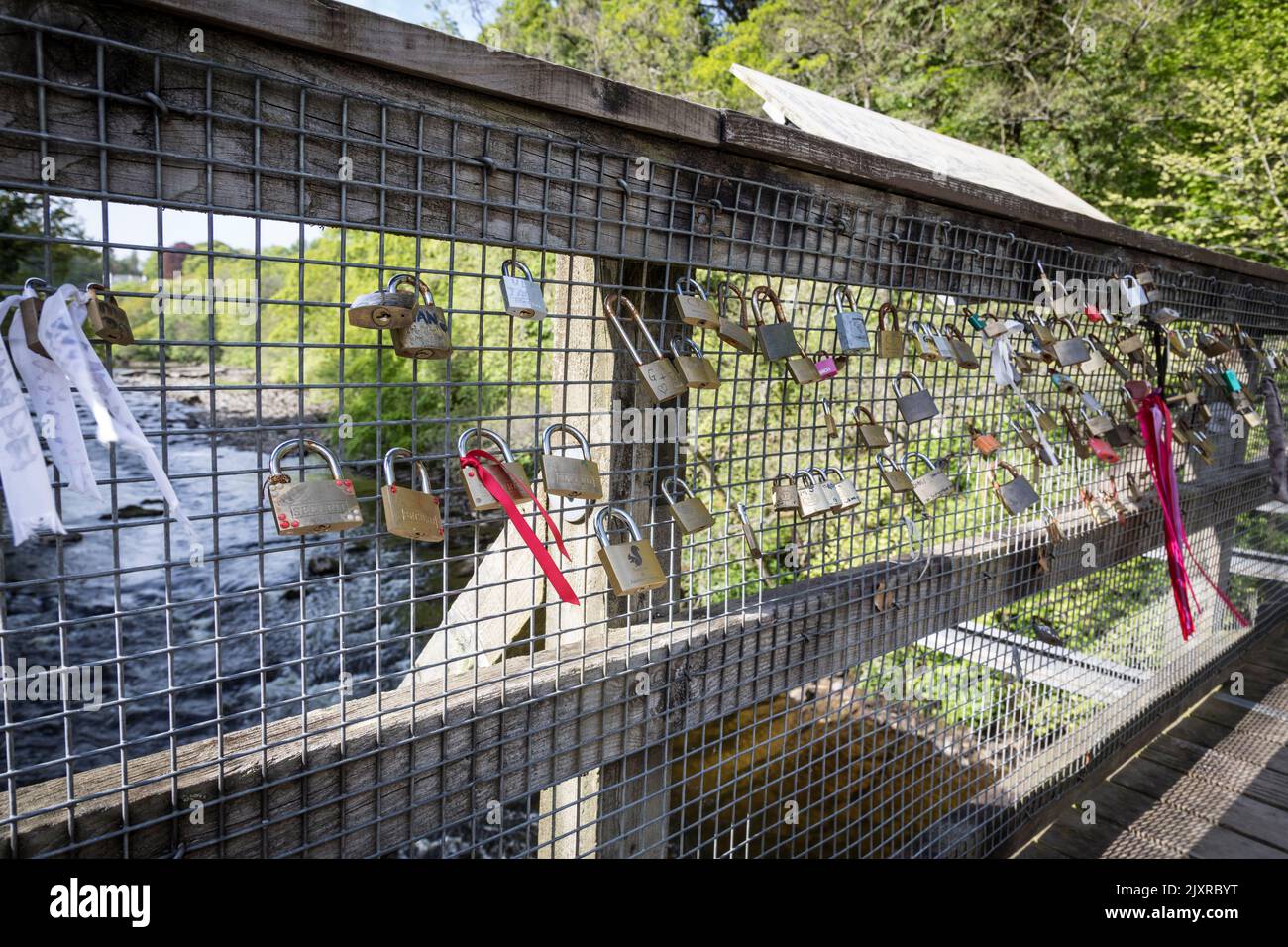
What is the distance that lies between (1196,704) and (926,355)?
3654 mm

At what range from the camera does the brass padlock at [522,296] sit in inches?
48.4

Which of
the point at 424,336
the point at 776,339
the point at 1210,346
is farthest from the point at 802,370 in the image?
the point at 1210,346

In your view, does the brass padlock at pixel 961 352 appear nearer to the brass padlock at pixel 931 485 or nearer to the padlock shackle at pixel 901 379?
the padlock shackle at pixel 901 379

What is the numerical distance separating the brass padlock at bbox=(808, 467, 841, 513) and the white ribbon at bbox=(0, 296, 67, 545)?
1.42 metres

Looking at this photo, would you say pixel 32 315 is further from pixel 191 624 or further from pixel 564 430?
pixel 191 624

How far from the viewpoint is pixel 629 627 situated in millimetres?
1604

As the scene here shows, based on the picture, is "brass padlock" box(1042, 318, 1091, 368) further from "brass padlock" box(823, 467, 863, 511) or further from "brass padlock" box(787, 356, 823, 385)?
"brass padlock" box(787, 356, 823, 385)

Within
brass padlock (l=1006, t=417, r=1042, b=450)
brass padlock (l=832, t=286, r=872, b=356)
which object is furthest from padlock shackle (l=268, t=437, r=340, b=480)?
brass padlock (l=1006, t=417, r=1042, b=450)

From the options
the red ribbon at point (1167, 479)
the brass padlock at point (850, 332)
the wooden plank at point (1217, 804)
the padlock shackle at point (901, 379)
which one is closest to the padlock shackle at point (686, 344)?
the brass padlock at point (850, 332)

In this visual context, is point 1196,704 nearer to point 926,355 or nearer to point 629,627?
point 926,355

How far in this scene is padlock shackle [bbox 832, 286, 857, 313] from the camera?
1.89 meters

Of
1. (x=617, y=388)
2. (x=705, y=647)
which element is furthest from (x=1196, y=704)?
(x=617, y=388)

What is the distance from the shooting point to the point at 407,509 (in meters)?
1.18

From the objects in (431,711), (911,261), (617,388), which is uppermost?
(911,261)
